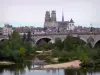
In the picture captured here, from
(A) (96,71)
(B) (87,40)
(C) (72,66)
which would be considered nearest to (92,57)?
(C) (72,66)

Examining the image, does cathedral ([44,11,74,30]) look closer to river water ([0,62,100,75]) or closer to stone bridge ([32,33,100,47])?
stone bridge ([32,33,100,47])

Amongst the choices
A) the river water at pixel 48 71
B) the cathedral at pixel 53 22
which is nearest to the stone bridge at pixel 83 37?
the river water at pixel 48 71

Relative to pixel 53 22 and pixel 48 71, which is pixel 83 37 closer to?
pixel 48 71

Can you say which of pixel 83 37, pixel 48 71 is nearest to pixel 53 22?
pixel 83 37

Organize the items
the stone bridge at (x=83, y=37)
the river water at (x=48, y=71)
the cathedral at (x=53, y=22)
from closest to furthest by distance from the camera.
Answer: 1. the river water at (x=48, y=71)
2. the stone bridge at (x=83, y=37)
3. the cathedral at (x=53, y=22)

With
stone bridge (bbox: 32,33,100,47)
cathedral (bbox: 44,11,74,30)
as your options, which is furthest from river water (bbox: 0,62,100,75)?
cathedral (bbox: 44,11,74,30)

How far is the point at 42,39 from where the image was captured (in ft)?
327

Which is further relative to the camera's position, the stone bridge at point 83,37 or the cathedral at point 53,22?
the cathedral at point 53,22

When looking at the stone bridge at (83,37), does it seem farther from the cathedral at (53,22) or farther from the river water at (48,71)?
the cathedral at (53,22)

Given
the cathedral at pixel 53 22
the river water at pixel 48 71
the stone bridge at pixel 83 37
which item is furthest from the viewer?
the cathedral at pixel 53 22

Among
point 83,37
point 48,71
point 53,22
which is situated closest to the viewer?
point 48,71

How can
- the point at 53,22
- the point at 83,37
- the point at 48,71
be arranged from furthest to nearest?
the point at 53,22 < the point at 83,37 < the point at 48,71

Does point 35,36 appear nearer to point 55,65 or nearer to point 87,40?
point 87,40

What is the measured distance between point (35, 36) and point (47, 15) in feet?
170
